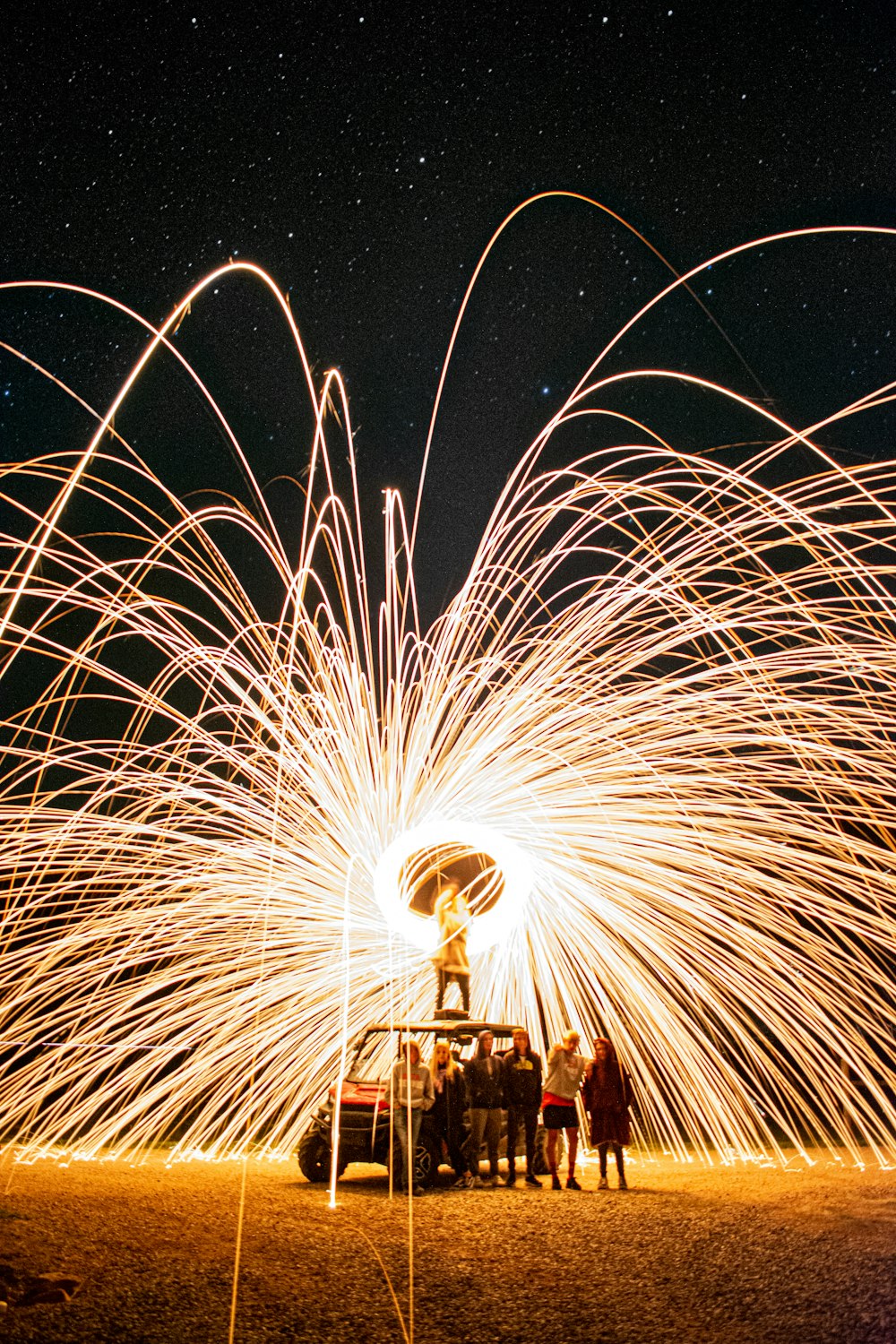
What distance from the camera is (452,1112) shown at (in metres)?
10.3

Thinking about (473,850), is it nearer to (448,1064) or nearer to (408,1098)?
(448,1064)

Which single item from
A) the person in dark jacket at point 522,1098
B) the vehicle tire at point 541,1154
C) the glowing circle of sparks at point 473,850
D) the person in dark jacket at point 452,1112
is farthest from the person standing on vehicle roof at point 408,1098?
the glowing circle of sparks at point 473,850

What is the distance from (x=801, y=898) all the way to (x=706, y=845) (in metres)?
1.03

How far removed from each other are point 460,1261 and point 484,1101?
3.61m

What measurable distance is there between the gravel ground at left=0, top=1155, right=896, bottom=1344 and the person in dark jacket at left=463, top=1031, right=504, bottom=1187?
1.38 feet

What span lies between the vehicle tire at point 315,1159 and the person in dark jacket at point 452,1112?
92cm

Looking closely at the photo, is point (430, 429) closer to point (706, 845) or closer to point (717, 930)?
point (706, 845)

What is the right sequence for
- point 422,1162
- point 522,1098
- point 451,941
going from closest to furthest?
point 422,1162, point 522,1098, point 451,941

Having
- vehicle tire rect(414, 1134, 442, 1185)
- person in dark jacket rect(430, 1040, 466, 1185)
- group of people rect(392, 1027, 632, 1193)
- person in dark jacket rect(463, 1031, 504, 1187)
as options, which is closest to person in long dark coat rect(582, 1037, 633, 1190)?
group of people rect(392, 1027, 632, 1193)

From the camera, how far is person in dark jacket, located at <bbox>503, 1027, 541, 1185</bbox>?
1048cm

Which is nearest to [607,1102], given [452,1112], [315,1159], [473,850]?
[452,1112]

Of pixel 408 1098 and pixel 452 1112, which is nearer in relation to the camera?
pixel 408 1098

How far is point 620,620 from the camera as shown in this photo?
36.2ft

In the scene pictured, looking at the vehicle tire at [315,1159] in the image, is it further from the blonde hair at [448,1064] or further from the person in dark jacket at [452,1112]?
the blonde hair at [448,1064]
